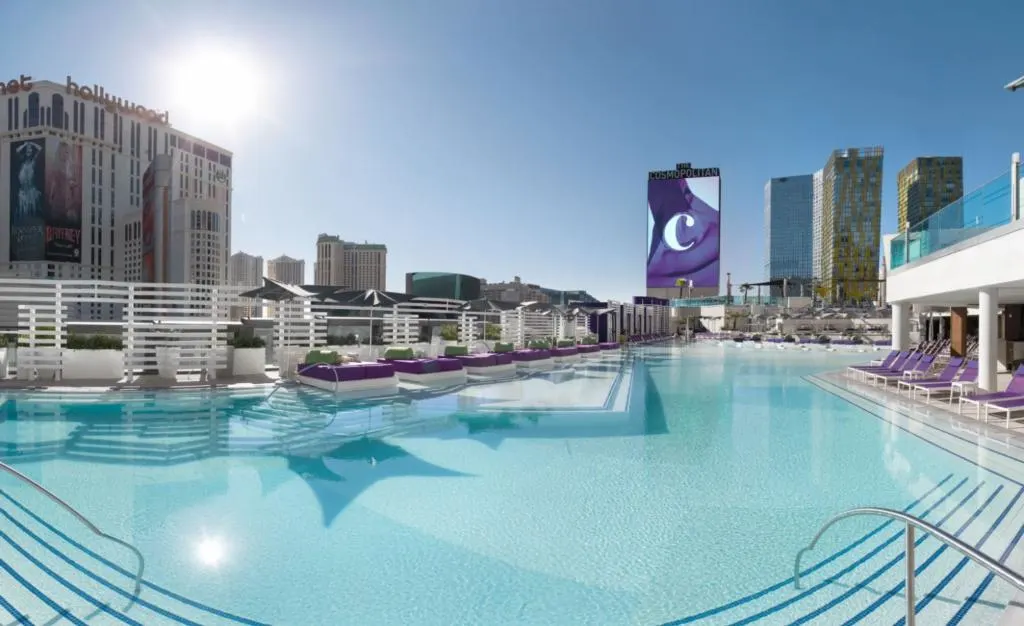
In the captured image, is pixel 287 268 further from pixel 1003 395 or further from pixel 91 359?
pixel 1003 395

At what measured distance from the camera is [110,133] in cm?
6581

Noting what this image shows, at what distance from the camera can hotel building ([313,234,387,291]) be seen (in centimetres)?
12488

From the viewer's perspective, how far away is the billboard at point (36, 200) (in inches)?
2247

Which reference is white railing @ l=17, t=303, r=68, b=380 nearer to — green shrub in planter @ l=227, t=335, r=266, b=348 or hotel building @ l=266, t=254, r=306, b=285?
green shrub in planter @ l=227, t=335, r=266, b=348

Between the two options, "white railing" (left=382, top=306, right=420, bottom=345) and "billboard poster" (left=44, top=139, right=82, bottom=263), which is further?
"billboard poster" (left=44, top=139, right=82, bottom=263)

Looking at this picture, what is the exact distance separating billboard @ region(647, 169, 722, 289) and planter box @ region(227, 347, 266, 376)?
3754 cm

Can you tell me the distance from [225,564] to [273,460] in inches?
100

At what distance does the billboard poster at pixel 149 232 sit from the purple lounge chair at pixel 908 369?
251ft

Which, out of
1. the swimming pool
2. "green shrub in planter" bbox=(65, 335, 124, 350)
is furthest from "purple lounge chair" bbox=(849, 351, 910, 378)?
"green shrub in planter" bbox=(65, 335, 124, 350)

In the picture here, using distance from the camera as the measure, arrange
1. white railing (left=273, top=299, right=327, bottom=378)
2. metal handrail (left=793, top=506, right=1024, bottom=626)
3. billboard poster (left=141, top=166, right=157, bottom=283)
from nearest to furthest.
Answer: metal handrail (left=793, top=506, right=1024, bottom=626) → white railing (left=273, top=299, right=327, bottom=378) → billboard poster (left=141, top=166, right=157, bottom=283)

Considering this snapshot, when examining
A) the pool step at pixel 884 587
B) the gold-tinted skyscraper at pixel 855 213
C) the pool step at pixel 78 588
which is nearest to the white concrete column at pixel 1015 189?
the pool step at pixel 884 587

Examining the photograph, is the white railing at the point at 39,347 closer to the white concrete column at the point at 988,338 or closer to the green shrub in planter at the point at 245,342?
the green shrub in planter at the point at 245,342

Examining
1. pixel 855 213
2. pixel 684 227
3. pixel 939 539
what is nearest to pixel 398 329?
pixel 939 539

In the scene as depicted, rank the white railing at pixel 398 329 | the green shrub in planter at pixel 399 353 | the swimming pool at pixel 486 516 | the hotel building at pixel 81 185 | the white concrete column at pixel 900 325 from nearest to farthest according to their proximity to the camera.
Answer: the swimming pool at pixel 486 516
the green shrub in planter at pixel 399 353
the white concrete column at pixel 900 325
the white railing at pixel 398 329
the hotel building at pixel 81 185
